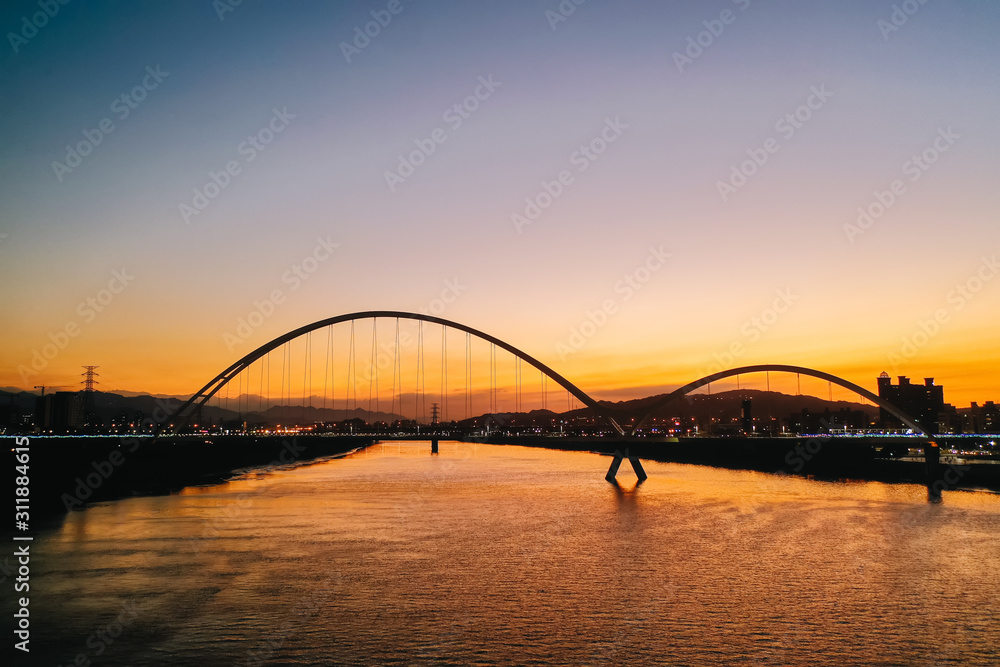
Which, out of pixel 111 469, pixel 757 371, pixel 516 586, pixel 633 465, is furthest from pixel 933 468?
pixel 111 469

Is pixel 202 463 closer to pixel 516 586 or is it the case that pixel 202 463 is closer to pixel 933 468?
pixel 516 586

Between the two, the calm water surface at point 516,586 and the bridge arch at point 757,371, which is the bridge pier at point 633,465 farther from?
the calm water surface at point 516,586

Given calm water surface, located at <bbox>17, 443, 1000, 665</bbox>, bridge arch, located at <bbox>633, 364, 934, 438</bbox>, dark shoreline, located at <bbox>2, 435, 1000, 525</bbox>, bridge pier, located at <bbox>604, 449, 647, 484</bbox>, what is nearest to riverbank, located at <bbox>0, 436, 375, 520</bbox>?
dark shoreline, located at <bbox>2, 435, 1000, 525</bbox>

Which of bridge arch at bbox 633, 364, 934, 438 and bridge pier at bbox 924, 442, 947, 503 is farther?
bridge arch at bbox 633, 364, 934, 438

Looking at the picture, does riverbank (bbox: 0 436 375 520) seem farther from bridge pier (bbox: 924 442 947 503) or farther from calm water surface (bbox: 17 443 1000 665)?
bridge pier (bbox: 924 442 947 503)

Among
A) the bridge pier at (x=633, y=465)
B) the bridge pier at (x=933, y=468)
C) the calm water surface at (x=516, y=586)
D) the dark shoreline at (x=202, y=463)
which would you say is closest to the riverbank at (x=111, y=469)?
the dark shoreline at (x=202, y=463)

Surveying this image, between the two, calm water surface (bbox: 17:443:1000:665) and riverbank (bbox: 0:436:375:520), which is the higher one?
riverbank (bbox: 0:436:375:520)

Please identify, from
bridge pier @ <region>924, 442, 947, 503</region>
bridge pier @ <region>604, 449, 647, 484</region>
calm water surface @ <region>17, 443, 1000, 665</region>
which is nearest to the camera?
calm water surface @ <region>17, 443, 1000, 665</region>
